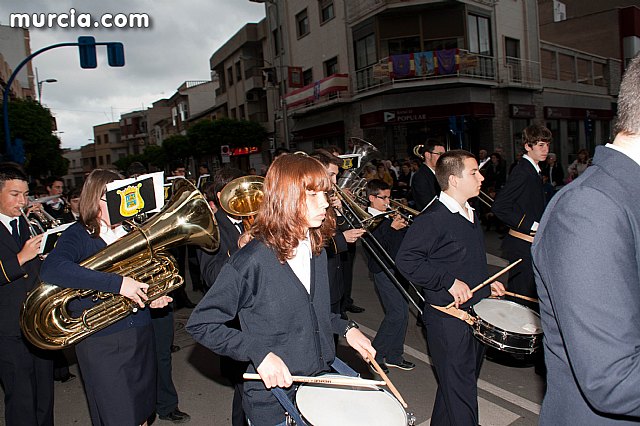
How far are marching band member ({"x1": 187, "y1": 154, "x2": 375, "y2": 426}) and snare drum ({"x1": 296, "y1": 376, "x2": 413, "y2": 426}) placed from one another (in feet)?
0.52

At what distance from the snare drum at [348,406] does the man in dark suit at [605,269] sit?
Result: 0.80m

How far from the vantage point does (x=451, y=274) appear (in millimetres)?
3113

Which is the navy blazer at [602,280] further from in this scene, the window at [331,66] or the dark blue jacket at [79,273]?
the window at [331,66]

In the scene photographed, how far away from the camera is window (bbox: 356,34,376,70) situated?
2127 centimetres

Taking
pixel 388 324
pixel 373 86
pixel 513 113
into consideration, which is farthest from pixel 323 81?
pixel 388 324

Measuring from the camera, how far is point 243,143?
1224 inches

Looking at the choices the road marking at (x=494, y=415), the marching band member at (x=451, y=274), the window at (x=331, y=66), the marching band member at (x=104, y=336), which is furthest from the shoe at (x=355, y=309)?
the window at (x=331, y=66)

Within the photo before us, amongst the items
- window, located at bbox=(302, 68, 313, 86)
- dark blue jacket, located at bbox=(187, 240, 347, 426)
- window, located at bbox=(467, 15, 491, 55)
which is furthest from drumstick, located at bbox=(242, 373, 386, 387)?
window, located at bbox=(302, 68, 313, 86)

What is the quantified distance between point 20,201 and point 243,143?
92.3 ft

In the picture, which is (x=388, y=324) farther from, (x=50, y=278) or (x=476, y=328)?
(x=50, y=278)

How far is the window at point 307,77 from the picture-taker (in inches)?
1023

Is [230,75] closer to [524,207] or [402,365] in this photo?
[524,207]

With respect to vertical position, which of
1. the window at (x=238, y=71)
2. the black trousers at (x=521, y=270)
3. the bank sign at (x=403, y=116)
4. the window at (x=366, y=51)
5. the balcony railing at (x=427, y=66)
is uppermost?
the window at (x=238, y=71)

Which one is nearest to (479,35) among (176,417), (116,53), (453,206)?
(116,53)
